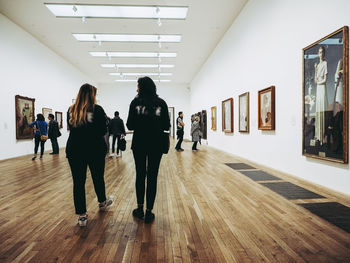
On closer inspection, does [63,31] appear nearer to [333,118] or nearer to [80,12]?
[80,12]

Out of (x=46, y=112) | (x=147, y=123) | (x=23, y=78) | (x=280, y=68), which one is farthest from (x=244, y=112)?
(x=46, y=112)

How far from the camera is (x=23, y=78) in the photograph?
30.0 ft

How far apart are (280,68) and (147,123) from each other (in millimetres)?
4238

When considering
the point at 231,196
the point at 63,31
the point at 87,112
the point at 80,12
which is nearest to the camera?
the point at 87,112

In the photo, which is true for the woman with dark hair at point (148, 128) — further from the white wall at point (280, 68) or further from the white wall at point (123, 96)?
the white wall at point (123, 96)

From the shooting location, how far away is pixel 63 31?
9250 millimetres

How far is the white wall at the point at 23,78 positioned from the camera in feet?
26.2

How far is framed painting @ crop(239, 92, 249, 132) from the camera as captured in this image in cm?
743

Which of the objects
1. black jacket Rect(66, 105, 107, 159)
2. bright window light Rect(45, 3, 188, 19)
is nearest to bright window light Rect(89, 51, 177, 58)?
bright window light Rect(45, 3, 188, 19)

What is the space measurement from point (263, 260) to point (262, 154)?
4.83 metres

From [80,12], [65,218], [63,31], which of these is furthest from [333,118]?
[63,31]

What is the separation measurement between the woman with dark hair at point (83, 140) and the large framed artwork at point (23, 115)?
767 cm

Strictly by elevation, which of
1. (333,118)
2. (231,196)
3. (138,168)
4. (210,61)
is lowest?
(231,196)

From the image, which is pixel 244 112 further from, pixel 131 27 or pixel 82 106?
pixel 82 106
